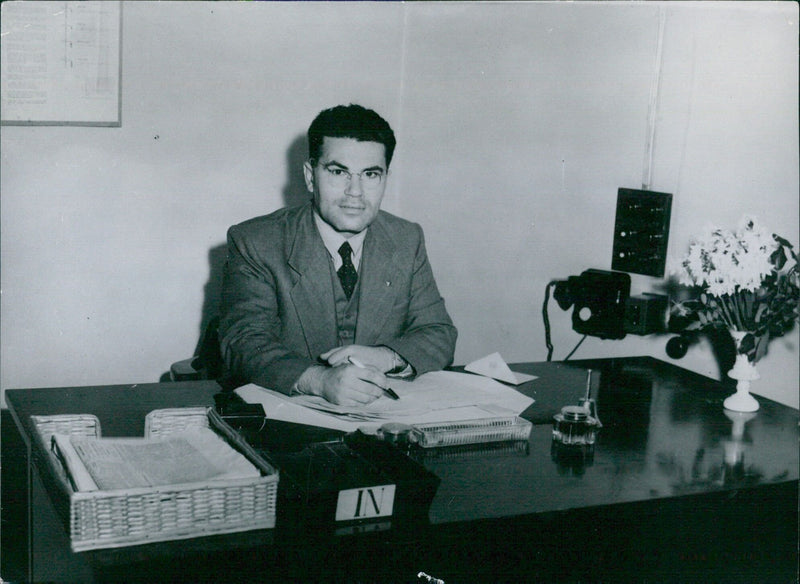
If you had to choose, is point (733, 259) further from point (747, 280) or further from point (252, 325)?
point (252, 325)

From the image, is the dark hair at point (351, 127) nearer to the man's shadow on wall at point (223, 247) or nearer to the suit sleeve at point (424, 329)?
the suit sleeve at point (424, 329)

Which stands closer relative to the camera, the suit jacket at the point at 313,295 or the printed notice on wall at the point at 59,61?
the suit jacket at the point at 313,295

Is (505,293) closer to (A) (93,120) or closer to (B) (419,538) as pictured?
(A) (93,120)

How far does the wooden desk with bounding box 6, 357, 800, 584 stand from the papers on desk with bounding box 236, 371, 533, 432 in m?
0.09

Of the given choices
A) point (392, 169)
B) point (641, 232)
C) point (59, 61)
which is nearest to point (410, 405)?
point (641, 232)

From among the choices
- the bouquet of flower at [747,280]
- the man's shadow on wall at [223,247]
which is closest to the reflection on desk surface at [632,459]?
the bouquet of flower at [747,280]

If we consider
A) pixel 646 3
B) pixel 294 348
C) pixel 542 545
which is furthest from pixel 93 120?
pixel 542 545

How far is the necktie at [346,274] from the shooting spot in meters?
2.34

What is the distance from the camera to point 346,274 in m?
2.34

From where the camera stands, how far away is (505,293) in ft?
10.3

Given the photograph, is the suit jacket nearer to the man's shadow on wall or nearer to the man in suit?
the man in suit

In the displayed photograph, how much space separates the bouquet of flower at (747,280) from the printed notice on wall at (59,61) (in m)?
2.02

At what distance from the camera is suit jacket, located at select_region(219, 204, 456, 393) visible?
2.09 m

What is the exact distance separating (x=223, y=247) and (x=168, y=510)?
2218mm
